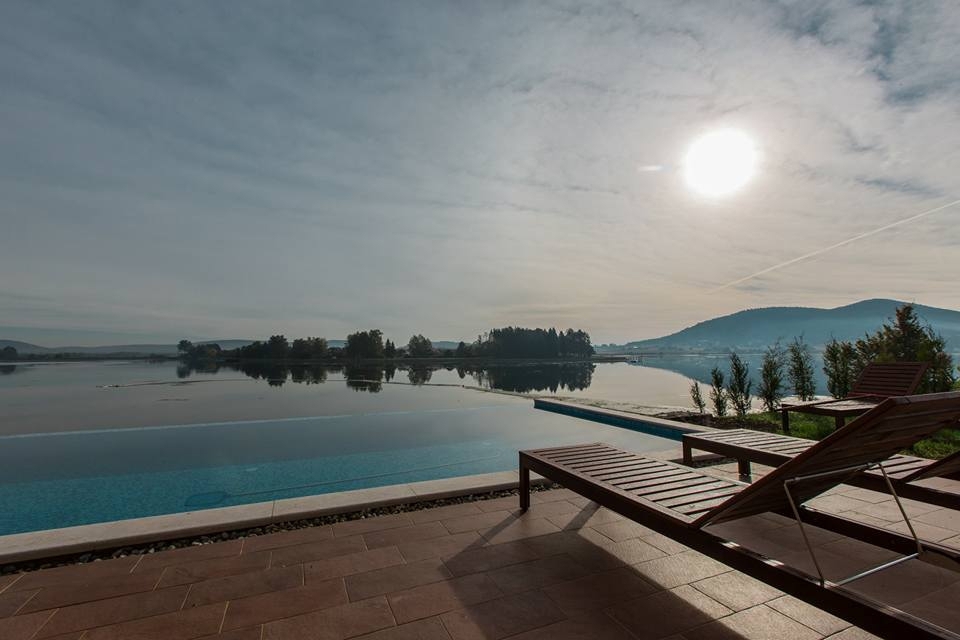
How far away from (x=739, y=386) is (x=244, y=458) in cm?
1055

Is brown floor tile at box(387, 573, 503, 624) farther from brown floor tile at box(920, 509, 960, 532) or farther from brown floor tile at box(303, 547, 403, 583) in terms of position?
brown floor tile at box(920, 509, 960, 532)

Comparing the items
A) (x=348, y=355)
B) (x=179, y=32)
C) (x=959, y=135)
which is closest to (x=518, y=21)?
(x=179, y=32)

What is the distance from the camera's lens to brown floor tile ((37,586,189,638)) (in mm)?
1982

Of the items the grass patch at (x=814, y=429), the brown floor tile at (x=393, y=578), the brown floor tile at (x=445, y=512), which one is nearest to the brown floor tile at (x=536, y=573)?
the brown floor tile at (x=393, y=578)

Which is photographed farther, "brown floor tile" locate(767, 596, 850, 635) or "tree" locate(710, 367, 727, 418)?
"tree" locate(710, 367, 727, 418)

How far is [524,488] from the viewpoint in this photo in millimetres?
3438

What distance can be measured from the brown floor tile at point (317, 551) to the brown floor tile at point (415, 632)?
2.92 feet

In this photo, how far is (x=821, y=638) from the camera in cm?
182

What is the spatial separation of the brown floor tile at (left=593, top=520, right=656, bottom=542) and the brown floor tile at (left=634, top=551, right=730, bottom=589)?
305mm

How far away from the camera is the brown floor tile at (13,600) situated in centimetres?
210

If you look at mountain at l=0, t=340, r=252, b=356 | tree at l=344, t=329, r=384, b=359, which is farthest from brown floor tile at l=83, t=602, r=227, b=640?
mountain at l=0, t=340, r=252, b=356

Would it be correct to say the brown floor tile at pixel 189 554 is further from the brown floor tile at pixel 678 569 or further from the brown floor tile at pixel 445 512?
the brown floor tile at pixel 678 569

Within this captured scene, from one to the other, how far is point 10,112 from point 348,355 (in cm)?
6933

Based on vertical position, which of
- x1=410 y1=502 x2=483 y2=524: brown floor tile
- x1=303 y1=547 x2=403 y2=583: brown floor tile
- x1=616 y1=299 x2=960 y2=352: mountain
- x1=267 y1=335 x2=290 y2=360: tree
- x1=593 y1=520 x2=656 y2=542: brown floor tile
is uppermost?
x1=616 y1=299 x2=960 y2=352: mountain
